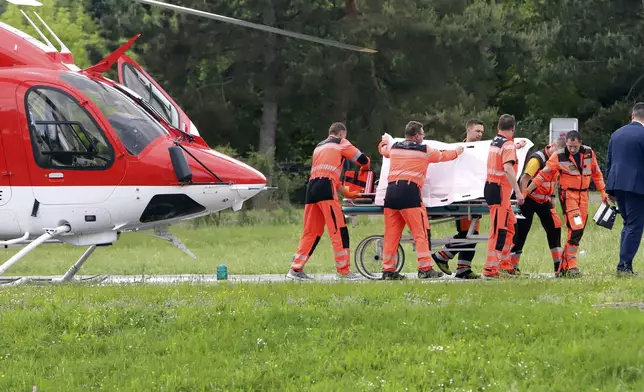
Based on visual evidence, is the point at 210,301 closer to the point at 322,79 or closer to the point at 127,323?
the point at 127,323

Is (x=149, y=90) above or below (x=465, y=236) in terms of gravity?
above

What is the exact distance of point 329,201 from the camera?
46.3 ft

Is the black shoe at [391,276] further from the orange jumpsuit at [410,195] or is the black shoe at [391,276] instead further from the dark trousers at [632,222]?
the dark trousers at [632,222]

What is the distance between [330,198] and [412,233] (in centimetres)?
130

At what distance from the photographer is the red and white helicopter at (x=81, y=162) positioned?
45.2 ft

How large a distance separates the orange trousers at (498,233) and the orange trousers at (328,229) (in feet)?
6.17

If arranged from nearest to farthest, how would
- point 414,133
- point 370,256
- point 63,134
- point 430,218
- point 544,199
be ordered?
point 414,133 < point 63,134 < point 544,199 < point 430,218 < point 370,256

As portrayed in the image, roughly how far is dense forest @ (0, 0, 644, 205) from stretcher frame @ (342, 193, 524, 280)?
1869 centimetres

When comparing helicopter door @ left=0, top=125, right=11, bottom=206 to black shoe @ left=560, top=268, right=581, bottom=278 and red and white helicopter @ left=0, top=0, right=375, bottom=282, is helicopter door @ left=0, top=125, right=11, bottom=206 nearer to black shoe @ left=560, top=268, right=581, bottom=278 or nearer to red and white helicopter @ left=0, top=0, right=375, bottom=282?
red and white helicopter @ left=0, top=0, right=375, bottom=282

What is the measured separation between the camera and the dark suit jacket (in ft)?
43.4

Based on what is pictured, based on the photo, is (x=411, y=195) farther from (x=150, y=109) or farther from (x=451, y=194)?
(x=150, y=109)

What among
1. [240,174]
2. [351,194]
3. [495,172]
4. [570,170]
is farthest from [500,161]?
[240,174]

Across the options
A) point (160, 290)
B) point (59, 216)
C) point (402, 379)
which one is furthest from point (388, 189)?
point (402, 379)

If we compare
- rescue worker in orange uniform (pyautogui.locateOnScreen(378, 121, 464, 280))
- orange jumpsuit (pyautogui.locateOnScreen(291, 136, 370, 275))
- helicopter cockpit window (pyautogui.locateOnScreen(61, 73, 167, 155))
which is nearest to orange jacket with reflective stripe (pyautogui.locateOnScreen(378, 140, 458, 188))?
rescue worker in orange uniform (pyautogui.locateOnScreen(378, 121, 464, 280))
